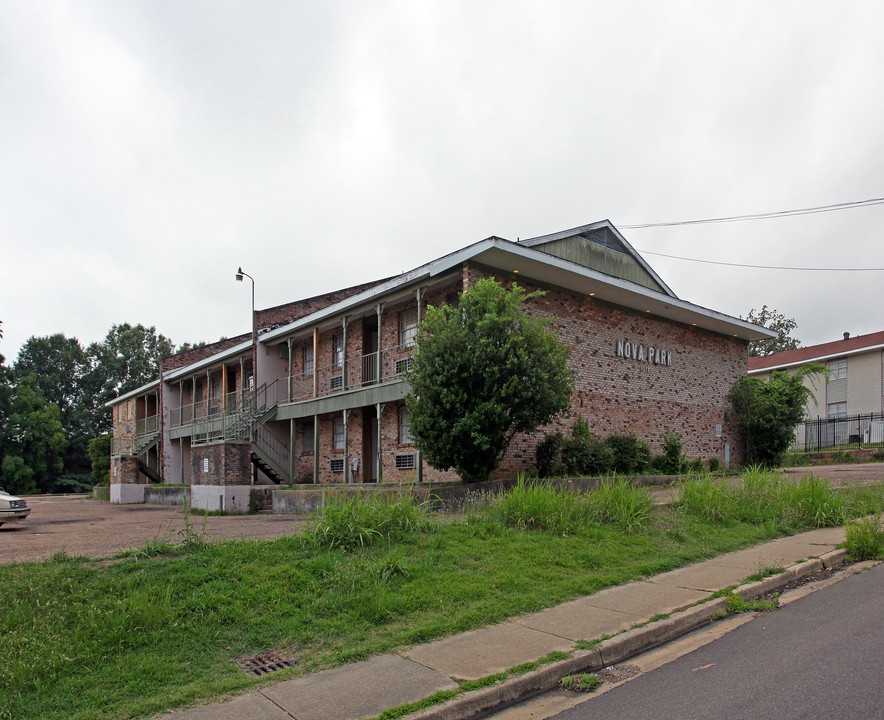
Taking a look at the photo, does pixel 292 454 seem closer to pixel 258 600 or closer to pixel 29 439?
pixel 258 600

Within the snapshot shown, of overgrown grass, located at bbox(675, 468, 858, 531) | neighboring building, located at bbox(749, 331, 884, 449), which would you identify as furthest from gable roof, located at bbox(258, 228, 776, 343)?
neighboring building, located at bbox(749, 331, 884, 449)

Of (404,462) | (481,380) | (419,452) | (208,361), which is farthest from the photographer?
(208,361)

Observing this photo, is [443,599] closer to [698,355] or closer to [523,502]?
[523,502]

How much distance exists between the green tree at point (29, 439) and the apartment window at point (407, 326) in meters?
51.8

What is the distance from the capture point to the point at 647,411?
68.3 ft

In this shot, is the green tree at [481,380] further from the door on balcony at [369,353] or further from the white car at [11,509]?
the white car at [11,509]

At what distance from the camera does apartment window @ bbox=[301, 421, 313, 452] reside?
1007 inches

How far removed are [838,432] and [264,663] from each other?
35885mm

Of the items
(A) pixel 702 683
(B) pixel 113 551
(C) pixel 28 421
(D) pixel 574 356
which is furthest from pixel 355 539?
(C) pixel 28 421

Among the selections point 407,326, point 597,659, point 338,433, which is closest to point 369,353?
point 407,326

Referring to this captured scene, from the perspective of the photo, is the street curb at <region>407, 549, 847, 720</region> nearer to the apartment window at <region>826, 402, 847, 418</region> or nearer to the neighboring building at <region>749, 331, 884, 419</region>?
A: the neighboring building at <region>749, 331, 884, 419</region>

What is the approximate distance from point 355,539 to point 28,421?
62.8 metres

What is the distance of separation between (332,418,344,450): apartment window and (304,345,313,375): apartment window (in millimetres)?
2897

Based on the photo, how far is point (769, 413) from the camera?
23438mm
